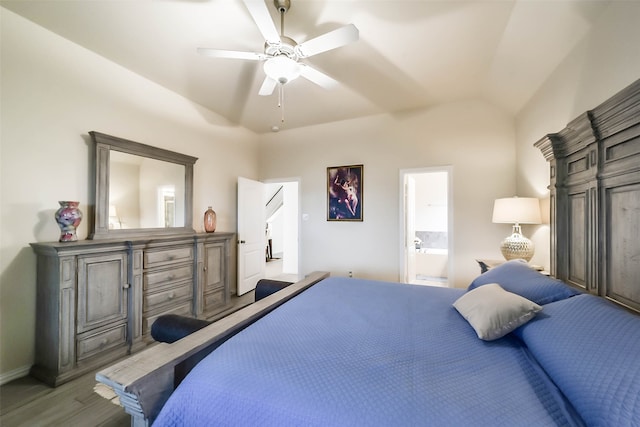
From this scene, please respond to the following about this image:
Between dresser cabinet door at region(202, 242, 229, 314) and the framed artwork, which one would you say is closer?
dresser cabinet door at region(202, 242, 229, 314)

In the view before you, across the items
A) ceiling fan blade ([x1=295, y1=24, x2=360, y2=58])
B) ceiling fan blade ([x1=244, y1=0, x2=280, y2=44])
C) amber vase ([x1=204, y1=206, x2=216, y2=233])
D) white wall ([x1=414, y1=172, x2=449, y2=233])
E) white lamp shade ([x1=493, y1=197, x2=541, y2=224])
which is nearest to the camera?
ceiling fan blade ([x1=244, y1=0, x2=280, y2=44])

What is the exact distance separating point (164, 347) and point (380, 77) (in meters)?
3.08

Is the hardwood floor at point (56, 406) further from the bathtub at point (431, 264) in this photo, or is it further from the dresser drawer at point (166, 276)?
the bathtub at point (431, 264)

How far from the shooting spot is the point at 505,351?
111cm

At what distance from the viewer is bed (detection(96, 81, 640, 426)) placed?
0.77 meters

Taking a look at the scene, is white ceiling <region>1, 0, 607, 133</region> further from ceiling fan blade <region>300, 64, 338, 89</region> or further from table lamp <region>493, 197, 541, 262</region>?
table lamp <region>493, 197, 541, 262</region>

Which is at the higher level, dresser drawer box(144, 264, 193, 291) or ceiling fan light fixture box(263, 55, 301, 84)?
ceiling fan light fixture box(263, 55, 301, 84)

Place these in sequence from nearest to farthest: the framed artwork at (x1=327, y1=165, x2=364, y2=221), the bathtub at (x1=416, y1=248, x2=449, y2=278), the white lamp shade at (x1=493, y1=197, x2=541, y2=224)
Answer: the white lamp shade at (x1=493, y1=197, x2=541, y2=224)
the framed artwork at (x1=327, y1=165, x2=364, y2=221)
the bathtub at (x1=416, y1=248, x2=449, y2=278)

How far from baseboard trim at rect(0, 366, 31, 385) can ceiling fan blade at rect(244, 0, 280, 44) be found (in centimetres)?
320

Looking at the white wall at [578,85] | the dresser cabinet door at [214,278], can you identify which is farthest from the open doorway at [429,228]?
the dresser cabinet door at [214,278]

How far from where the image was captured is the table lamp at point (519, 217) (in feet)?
7.79

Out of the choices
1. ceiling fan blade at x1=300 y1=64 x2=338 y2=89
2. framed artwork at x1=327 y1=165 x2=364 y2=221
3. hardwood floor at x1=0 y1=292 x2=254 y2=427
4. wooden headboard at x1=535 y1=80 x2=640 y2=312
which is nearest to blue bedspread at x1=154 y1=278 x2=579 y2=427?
wooden headboard at x1=535 y1=80 x2=640 y2=312

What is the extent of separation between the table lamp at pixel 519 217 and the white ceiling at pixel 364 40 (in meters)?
1.22

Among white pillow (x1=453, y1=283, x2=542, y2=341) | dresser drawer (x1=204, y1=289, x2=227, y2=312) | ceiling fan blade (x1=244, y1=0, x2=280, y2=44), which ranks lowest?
dresser drawer (x1=204, y1=289, x2=227, y2=312)
